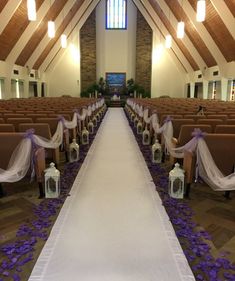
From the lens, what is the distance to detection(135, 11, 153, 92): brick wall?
2305 cm

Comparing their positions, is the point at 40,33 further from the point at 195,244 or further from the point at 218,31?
the point at 195,244

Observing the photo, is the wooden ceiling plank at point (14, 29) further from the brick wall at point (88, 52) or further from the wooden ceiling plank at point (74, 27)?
the brick wall at point (88, 52)

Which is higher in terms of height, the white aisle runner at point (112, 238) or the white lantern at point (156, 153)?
the white lantern at point (156, 153)

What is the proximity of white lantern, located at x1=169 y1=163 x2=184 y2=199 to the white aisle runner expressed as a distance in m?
0.22

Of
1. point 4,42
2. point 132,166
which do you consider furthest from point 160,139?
point 4,42

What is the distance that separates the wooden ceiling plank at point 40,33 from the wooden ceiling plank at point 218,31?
6.72 meters

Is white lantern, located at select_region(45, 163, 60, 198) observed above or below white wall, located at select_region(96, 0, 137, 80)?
below

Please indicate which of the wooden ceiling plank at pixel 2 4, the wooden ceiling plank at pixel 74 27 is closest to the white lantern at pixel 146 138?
the wooden ceiling plank at pixel 2 4

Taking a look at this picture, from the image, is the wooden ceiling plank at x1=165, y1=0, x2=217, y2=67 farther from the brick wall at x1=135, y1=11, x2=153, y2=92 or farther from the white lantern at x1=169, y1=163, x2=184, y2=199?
the white lantern at x1=169, y1=163, x2=184, y2=199

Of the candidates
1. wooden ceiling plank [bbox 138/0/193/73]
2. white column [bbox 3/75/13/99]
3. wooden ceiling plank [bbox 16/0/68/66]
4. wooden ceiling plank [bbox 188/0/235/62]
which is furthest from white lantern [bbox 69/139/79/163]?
wooden ceiling plank [bbox 138/0/193/73]

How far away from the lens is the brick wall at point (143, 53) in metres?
23.0

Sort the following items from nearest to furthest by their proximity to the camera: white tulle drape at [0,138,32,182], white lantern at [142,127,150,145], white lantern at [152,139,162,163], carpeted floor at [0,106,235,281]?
carpeted floor at [0,106,235,281] → white tulle drape at [0,138,32,182] → white lantern at [152,139,162,163] → white lantern at [142,127,150,145]

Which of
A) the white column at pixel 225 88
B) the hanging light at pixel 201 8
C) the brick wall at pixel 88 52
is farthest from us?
the brick wall at pixel 88 52

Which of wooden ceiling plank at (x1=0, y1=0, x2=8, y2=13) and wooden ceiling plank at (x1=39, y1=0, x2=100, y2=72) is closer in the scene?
wooden ceiling plank at (x1=0, y1=0, x2=8, y2=13)
